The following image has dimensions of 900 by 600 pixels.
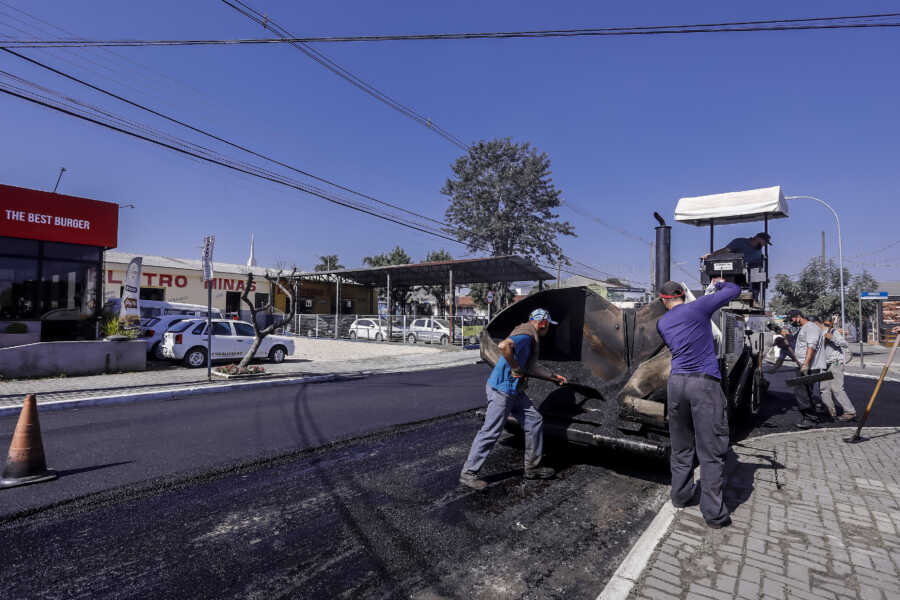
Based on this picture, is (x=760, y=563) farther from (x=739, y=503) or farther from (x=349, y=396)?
(x=349, y=396)

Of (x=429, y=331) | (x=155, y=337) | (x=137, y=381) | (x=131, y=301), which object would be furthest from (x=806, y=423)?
(x=429, y=331)

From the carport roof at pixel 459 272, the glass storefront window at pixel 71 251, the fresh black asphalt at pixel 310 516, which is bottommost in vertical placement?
the fresh black asphalt at pixel 310 516

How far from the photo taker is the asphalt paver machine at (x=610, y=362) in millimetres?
4414

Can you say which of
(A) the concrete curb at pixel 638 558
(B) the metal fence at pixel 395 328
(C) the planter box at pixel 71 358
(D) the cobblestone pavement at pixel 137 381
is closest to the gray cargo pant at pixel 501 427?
(A) the concrete curb at pixel 638 558

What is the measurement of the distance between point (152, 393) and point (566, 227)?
120 feet

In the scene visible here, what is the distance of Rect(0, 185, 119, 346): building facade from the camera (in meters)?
11.8

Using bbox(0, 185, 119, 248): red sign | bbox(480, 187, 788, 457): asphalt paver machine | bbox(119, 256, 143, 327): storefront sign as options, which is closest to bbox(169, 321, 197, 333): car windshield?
bbox(119, 256, 143, 327): storefront sign

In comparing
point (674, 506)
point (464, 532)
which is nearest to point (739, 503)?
point (674, 506)

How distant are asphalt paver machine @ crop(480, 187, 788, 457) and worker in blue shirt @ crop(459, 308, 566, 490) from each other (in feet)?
1.35

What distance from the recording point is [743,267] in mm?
7691

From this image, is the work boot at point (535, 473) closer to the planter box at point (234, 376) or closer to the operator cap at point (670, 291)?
the operator cap at point (670, 291)

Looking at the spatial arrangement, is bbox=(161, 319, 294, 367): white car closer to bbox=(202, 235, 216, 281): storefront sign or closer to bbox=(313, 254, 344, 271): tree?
bbox=(202, 235, 216, 281): storefront sign

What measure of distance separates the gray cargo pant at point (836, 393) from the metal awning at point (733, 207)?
9.71 ft

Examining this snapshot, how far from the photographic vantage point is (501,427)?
4332 millimetres
